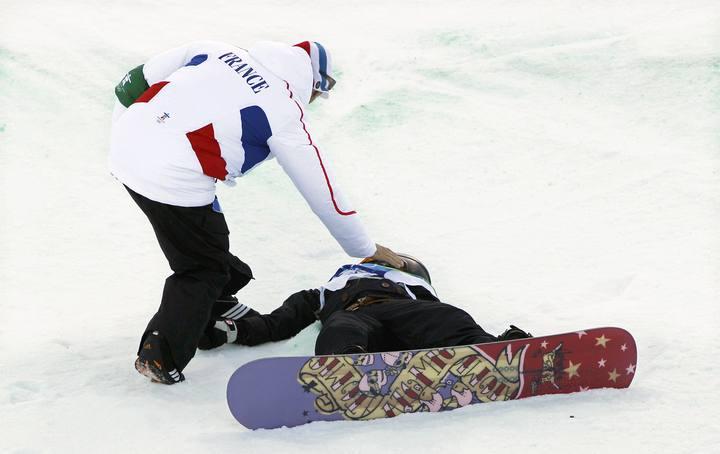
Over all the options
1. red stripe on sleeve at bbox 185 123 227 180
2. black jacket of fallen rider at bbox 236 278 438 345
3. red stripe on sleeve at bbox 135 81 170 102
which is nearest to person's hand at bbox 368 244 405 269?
black jacket of fallen rider at bbox 236 278 438 345

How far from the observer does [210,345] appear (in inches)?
115

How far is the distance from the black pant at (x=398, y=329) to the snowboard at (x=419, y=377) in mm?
175

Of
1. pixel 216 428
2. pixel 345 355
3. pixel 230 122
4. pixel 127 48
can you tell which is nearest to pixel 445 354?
pixel 345 355

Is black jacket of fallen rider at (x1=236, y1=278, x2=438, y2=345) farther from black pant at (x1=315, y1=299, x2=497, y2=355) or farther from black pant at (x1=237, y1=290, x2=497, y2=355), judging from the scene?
black pant at (x1=315, y1=299, x2=497, y2=355)

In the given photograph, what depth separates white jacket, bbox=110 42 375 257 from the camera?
8.32ft

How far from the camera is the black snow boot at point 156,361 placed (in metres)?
2.59

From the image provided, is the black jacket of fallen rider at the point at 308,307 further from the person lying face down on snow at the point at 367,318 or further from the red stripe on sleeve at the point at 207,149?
the red stripe on sleeve at the point at 207,149

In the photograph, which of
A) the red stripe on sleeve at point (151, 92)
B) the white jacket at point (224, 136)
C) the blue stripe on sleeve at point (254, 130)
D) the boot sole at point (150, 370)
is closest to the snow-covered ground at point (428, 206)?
the boot sole at point (150, 370)

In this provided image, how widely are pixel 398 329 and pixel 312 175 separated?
21.9 inches

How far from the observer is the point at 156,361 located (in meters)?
2.59

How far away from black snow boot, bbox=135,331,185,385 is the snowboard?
40 cm

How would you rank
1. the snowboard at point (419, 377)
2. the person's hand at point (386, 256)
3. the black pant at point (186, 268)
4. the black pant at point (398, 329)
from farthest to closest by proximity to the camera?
1. the person's hand at point (386, 256)
2. the black pant at point (186, 268)
3. the black pant at point (398, 329)
4. the snowboard at point (419, 377)

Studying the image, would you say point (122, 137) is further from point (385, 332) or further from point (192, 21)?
point (192, 21)

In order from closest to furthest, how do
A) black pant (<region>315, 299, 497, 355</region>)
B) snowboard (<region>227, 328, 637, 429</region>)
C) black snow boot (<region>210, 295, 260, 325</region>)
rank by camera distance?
snowboard (<region>227, 328, 637, 429</region>)
black pant (<region>315, 299, 497, 355</region>)
black snow boot (<region>210, 295, 260, 325</region>)
